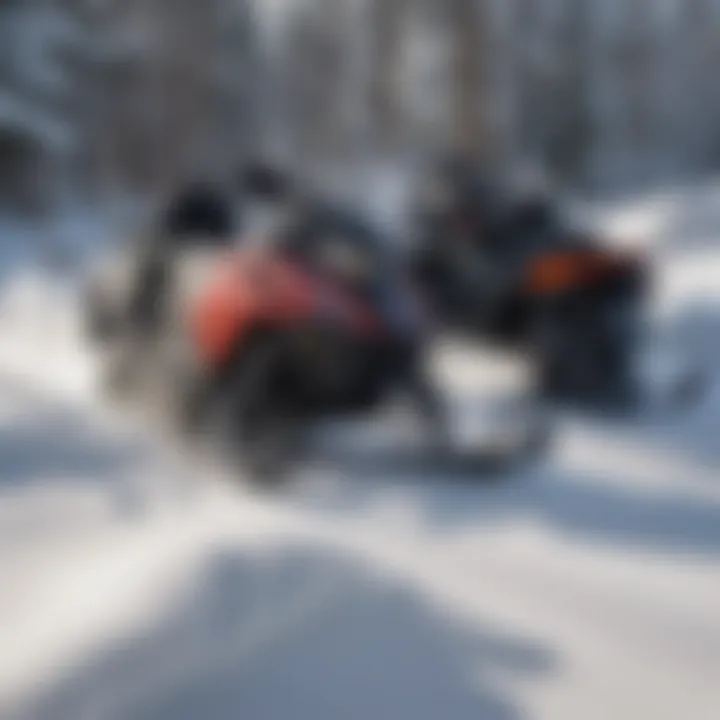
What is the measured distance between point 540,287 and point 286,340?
963 millimetres

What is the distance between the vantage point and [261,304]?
8.68 ft

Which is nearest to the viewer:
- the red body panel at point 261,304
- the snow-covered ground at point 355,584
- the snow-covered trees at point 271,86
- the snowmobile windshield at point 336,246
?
the snow-covered ground at point 355,584

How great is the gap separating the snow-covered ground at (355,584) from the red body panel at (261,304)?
351 mm

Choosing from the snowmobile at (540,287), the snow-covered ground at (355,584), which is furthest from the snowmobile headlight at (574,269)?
the snow-covered ground at (355,584)

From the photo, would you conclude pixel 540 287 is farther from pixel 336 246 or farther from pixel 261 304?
pixel 261 304

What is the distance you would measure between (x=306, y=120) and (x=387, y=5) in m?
0.59

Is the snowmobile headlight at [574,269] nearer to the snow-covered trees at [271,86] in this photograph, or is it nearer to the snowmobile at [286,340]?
the snowmobile at [286,340]

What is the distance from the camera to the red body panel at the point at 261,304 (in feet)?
8.70

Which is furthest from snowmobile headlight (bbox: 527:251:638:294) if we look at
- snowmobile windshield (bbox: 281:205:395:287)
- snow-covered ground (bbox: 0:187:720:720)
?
snowmobile windshield (bbox: 281:205:395:287)

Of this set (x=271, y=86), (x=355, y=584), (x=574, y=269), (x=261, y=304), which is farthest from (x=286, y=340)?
(x=271, y=86)

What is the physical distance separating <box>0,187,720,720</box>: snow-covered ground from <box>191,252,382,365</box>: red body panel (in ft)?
1.15

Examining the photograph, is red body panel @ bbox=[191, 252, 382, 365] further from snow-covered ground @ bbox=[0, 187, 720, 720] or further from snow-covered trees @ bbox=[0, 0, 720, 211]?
snow-covered trees @ bbox=[0, 0, 720, 211]

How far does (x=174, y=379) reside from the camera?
2.87 metres

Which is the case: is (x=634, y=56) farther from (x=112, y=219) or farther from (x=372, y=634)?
(x=372, y=634)
